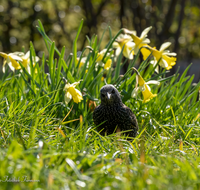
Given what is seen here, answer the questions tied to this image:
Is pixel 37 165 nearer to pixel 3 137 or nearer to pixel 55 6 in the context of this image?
pixel 3 137

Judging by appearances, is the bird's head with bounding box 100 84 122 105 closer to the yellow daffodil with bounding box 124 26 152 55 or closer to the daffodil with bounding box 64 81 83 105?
the daffodil with bounding box 64 81 83 105

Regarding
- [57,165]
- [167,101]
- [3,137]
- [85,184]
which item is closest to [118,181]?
[85,184]

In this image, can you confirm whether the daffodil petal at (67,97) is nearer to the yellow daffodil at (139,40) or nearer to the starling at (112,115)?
the starling at (112,115)

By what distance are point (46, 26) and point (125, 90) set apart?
6.66 metres

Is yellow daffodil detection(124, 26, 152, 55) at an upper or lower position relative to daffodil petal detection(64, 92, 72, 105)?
upper

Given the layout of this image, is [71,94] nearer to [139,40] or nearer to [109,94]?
[109,94]

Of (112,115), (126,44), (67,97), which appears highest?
(126,44)

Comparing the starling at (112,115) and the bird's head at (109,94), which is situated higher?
the bird's head at (109,94)

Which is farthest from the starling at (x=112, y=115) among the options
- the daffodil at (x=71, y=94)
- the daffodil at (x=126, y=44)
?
the daffodil at (x=126, y=44)

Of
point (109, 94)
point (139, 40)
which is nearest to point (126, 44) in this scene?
point (139, 40)

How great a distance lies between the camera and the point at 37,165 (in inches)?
42.2

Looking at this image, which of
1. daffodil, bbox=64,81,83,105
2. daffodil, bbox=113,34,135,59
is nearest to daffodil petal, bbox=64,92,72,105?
daffodil, bbox=64,81,83,105

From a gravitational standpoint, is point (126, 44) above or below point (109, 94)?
above

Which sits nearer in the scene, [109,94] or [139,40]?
[109,94]
